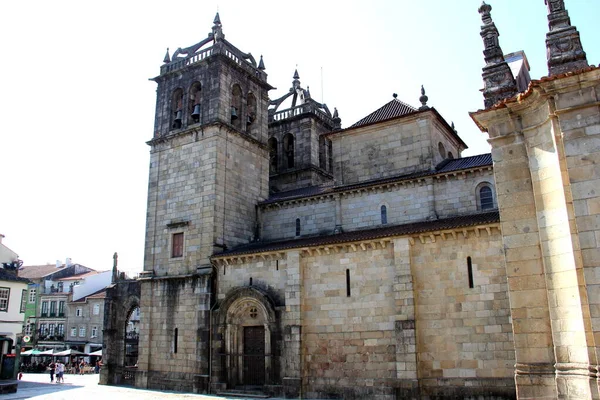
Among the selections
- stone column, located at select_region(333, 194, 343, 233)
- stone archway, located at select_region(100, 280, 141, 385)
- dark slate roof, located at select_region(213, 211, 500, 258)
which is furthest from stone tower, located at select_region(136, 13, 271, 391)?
stone column, located at select_region(333, 194, 343, 233)

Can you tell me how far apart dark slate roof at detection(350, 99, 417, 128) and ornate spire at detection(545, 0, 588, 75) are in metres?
15.6

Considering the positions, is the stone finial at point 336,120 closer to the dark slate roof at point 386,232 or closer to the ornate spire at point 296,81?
the ornate spire at point 296,81

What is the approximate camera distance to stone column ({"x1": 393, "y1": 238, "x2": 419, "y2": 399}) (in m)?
19.4

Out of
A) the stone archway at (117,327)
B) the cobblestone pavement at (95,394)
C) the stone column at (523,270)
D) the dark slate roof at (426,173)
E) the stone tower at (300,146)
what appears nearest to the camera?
the stone column at (523,270)

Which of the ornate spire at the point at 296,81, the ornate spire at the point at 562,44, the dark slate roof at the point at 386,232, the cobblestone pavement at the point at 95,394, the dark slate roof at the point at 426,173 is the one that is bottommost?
the cobblestone pavement at the point at 95,394

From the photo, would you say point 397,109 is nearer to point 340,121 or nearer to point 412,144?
point 412,144

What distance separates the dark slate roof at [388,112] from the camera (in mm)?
26808

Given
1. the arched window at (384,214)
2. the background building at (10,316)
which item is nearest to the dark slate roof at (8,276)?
the background building at (10,316)

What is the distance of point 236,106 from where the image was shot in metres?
30.4

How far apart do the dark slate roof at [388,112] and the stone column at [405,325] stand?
27.8 ft

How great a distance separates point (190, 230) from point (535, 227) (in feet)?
65.9

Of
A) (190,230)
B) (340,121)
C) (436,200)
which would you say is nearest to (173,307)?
(190,230)

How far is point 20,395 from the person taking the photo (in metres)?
24.8

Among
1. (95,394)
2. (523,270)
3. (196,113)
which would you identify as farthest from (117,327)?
(523,270)
